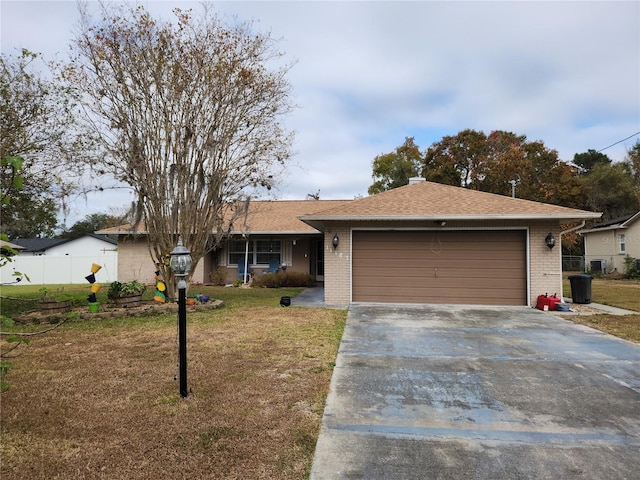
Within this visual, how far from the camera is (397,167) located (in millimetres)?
35312

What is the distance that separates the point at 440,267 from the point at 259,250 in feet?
29.9

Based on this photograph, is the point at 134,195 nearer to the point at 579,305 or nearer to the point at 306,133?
the point at 306,133

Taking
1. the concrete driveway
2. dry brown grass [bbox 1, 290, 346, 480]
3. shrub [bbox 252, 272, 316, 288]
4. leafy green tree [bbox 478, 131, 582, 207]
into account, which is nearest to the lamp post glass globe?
dry brown grass [bbox 1, 290, 346, 480]

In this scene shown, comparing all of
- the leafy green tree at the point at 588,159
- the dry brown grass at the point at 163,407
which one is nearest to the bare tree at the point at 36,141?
the dry brown grass at the point at 163,407

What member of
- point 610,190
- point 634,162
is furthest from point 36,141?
point 634,162

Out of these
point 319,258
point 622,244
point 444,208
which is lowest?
point 319,258

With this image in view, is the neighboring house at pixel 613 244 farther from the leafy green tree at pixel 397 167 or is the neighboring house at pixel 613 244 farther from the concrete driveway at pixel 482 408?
the concrete driveway at pixel 482 408

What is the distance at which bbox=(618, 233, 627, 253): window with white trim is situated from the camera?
23325 millimetres

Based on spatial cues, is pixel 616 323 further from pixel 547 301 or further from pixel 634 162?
pixel 634 162

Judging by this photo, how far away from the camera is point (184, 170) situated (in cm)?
1052

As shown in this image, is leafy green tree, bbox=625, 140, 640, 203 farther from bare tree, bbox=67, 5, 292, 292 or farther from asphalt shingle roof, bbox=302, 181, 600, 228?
bare tree, bbox=67, 5, 292, 292

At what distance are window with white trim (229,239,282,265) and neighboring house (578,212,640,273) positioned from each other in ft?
66.5

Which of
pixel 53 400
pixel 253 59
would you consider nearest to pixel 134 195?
pixel 253 59

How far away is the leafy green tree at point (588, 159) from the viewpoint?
41.8 m
